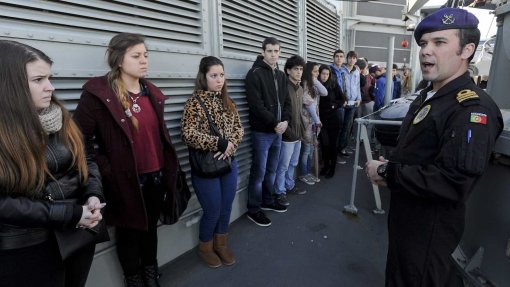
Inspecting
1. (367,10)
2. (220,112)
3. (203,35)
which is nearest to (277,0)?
(203,35)

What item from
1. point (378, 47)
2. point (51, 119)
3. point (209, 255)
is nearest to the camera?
point (51, 119)

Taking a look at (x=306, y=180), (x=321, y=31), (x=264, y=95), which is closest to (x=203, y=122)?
(x=264, y=95)

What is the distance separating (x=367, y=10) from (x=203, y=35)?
6829 mm

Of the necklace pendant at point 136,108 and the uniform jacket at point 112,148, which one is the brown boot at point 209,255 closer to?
the uniform jacket at point 112,148

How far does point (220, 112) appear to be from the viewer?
2764mm

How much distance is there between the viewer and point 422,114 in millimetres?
1620

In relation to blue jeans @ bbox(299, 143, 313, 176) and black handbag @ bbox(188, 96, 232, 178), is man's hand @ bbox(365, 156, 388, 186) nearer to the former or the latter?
black handbag @ bbox(188, 96, 232, 178)

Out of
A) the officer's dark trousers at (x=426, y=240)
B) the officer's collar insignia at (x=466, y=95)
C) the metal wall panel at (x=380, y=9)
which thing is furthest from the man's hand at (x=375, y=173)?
the metal wall panel at (x=380, y=9)

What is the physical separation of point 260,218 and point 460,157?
8.61 ft

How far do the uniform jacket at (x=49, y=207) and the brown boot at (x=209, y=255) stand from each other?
1.48 meters

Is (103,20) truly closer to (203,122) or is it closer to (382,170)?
(203,122)

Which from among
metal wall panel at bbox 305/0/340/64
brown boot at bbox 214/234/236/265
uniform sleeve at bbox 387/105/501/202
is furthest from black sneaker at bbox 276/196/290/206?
uniform sleeve at bbox 387/105/501/202

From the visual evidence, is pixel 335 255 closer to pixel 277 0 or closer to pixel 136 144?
pixel 136 144

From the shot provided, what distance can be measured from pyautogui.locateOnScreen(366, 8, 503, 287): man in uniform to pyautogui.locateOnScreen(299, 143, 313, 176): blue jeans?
3127 mm
